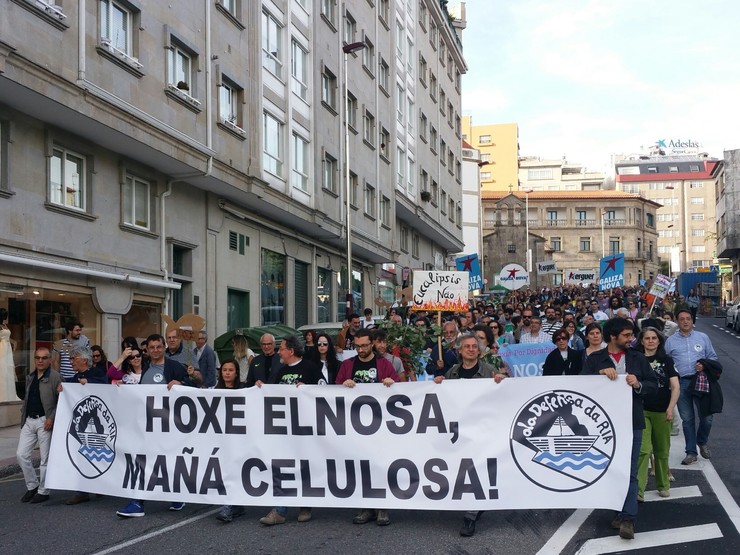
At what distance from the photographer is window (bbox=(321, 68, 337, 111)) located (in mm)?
29633

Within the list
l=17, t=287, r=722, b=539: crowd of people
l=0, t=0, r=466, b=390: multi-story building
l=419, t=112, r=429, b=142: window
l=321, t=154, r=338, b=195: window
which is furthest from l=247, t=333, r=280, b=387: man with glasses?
l=419, t=112, r=429, b=142: window

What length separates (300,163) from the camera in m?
27.0

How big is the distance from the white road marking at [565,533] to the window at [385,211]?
94.2 ft

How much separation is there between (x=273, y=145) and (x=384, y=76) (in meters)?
13.8

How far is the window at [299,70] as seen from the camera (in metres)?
26.7

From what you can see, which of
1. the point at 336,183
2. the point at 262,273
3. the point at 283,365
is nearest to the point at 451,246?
the point at 336,183

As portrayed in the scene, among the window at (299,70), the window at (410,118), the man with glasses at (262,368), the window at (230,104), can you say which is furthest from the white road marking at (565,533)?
the window at (410,118)

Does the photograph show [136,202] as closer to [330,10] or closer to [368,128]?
[330,10]

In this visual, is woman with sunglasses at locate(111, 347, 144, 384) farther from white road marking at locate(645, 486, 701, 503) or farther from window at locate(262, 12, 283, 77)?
window at locate(262, 12, 283, 77)

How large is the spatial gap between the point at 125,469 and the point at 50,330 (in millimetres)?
8460

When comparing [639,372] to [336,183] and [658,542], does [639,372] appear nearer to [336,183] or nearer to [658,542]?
[658,542]

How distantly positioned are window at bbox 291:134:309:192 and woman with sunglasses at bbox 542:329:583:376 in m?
16.3

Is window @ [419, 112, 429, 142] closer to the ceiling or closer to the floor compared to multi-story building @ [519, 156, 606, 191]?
closer to the floor

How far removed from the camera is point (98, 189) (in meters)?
17.2
